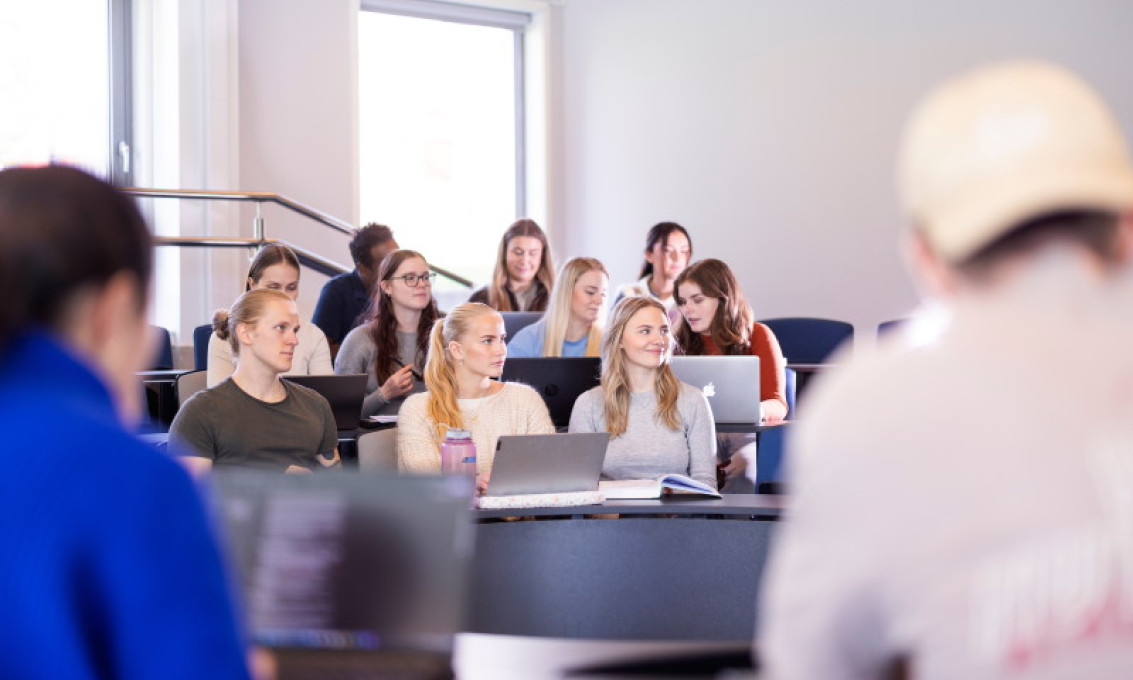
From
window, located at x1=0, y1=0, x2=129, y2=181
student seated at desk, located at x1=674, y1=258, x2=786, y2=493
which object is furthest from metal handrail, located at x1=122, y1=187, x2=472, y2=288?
student seated at desk, located at x1=674, y1=258, x2=786, y2=493

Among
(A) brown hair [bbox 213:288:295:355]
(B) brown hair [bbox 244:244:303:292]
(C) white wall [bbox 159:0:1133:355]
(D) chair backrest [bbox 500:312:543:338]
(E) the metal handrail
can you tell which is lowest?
(D) chair backrest [bbox 500:312:543:338]

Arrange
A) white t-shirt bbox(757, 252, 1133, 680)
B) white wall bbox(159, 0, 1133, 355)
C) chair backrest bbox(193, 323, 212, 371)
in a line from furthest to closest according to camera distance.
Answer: white wall bbox(159, 0, 1133, 355) < chair backrest bbox(193, 323, 212, 371) < white t-shirt bbox(757, 252, 1133, 680)

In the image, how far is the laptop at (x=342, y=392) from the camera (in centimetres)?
436

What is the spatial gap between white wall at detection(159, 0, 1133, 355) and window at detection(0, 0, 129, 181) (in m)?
0.78

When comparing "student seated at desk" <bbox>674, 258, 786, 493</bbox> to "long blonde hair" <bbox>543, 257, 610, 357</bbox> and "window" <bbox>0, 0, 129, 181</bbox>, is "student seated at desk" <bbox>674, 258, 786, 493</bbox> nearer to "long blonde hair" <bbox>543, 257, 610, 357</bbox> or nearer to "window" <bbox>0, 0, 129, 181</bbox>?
"long blonde hair" <bbox>543, 257, 610, 357</bbox>

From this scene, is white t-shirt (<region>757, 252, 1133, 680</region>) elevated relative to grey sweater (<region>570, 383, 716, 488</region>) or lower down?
elevated

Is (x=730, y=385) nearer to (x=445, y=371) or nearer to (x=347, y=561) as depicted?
(x=445, y=371)

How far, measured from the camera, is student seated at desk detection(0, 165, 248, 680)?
0.91 m

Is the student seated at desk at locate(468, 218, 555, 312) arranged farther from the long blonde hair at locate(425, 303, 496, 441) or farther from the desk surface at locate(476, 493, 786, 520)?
the desk surface at locate(476, 493, 786, 520)

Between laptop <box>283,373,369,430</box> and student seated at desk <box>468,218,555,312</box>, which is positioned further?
student seated at desk <box>468,218,555,312</box>

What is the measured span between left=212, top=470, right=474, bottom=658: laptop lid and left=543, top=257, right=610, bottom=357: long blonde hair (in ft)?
12.9

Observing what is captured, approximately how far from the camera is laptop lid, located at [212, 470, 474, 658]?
1.40m

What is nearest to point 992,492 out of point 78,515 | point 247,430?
point 78,515

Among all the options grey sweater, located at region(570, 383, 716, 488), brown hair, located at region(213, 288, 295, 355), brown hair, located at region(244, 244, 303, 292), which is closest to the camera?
brown hair, located at region(213, 288, 295, 355)
